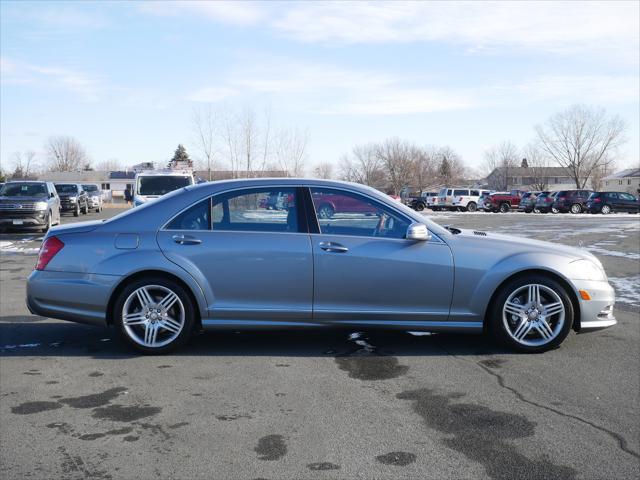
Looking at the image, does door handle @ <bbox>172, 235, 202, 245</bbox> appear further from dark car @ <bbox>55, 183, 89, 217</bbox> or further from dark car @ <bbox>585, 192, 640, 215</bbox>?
dark car @ <bbox>585, 192, 640, 215</bbox>

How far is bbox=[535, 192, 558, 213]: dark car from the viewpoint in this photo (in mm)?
42378

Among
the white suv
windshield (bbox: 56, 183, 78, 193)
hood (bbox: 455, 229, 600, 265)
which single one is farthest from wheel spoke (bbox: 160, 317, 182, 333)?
the white suv

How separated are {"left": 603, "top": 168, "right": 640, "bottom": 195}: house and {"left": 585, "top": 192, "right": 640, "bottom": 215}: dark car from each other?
63.7 meters

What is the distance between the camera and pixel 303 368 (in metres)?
5.12

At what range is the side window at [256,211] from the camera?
551 cm

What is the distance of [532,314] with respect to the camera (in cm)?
552

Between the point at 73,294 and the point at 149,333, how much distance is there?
0.74m

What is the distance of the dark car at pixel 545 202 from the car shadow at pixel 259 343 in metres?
38.9

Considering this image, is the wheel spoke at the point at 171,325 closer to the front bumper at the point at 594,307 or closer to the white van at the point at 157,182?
the front bumper at the point at 594,307

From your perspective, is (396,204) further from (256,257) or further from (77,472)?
(77,472)

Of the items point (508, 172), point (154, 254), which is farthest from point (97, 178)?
point (154, 254)

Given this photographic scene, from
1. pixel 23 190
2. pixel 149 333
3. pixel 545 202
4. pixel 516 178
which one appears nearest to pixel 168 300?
pixel 149 333

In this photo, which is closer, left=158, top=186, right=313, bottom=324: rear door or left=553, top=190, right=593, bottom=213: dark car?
left=158, top=186, right=313, bottom=324: rear door

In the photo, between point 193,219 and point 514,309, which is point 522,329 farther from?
point 193,219
